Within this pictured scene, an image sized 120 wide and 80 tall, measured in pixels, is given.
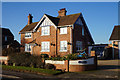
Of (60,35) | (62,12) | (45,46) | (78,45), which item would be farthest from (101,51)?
(62,12)

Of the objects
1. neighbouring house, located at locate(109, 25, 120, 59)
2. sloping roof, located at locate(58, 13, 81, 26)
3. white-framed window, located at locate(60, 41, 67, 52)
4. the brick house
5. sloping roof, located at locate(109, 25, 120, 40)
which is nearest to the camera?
the brick house

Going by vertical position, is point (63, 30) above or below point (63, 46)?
above

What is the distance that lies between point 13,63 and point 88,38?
51.9ft

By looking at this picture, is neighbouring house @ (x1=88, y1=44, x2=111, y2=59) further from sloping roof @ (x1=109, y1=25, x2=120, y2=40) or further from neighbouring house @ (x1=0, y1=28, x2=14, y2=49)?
neighbouring house @ (x1=0, y1=28, x2=14, y2=49)

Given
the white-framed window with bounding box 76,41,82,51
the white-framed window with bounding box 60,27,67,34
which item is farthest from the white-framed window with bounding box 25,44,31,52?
the white-framed window with bounding box 76,41,82,51

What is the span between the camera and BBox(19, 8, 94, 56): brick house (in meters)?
25.1

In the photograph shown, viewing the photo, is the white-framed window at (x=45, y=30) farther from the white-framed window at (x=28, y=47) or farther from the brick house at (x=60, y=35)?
the white-framed window at (x=28, y=47)

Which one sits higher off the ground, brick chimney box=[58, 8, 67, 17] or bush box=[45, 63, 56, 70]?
brick chimney box=[58, 8, 67, 17]

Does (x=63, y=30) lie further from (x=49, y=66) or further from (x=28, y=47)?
(x=49, y=66)

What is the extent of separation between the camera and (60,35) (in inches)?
1021

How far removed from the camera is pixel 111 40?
2945cm

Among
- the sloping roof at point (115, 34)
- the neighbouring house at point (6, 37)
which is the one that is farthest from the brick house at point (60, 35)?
the neighbouring house at point (6, 37)

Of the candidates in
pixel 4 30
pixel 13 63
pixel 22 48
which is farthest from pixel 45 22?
pixel 4 30

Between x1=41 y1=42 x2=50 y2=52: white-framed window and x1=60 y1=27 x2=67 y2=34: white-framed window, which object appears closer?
x1=60 y1=27 x2=67 y2=34: white-framed window
